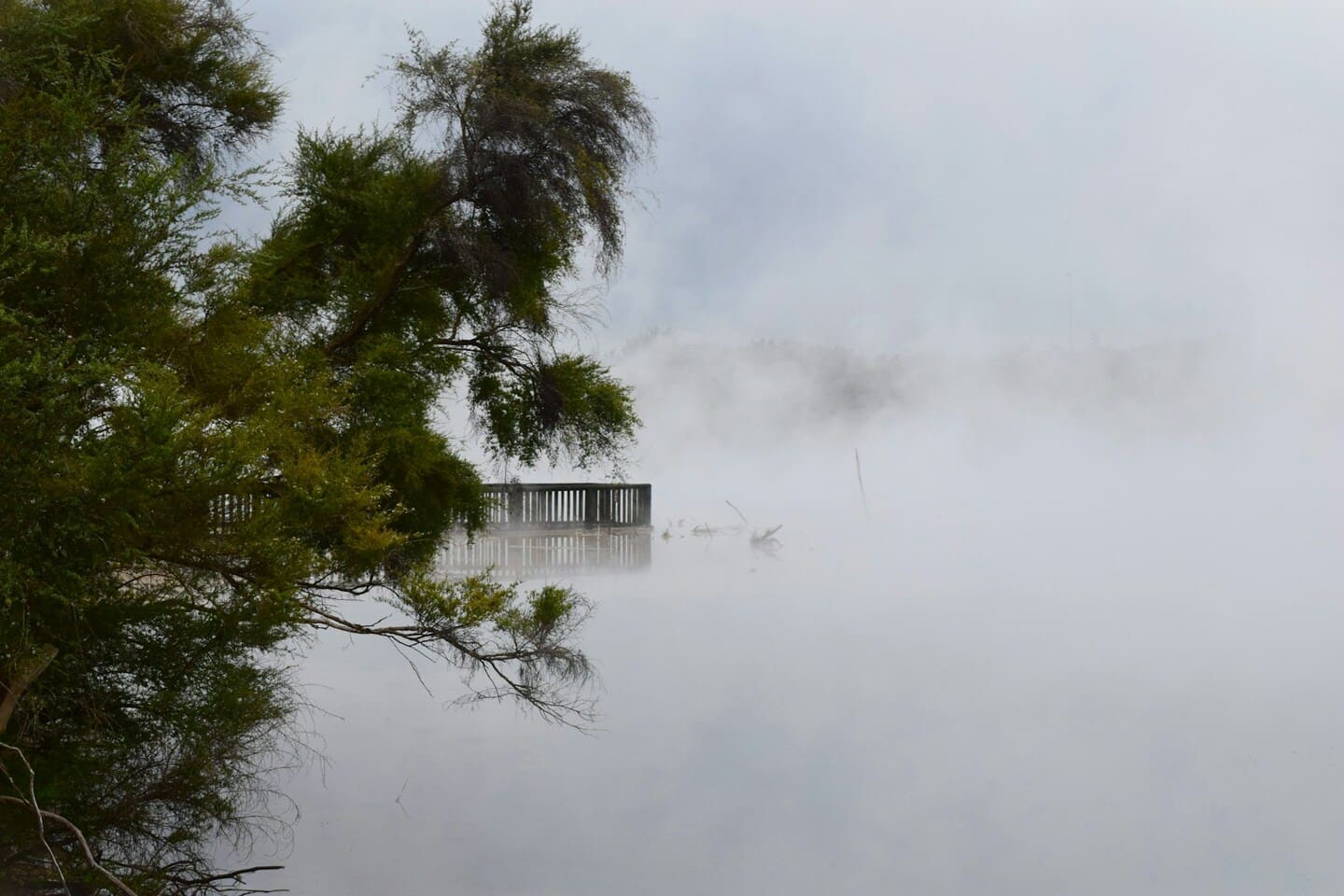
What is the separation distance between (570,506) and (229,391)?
31.3 ft

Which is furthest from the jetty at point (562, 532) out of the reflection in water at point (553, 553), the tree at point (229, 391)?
the tree at point (229, 391)

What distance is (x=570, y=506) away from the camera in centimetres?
1886

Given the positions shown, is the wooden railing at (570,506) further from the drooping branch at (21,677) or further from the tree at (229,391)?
the drooping branch at (21,677)

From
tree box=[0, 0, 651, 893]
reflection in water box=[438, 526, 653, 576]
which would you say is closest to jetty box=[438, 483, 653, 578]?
reflection in water box=[438, 526, 653, 576]

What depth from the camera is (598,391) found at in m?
14.5

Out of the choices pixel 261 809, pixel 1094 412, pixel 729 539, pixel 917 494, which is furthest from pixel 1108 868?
pixel 1094 412

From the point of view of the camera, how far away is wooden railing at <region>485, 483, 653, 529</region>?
708 inches

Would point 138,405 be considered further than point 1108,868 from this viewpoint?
No

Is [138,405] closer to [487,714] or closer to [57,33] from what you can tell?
[57,33]

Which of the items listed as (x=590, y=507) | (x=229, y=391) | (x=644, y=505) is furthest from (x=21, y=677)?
(x=644, y=505)

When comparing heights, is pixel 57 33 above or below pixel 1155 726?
above

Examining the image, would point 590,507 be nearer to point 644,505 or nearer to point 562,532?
point 562,532

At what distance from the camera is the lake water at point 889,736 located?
1140 cm

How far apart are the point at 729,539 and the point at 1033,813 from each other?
49.3ft
